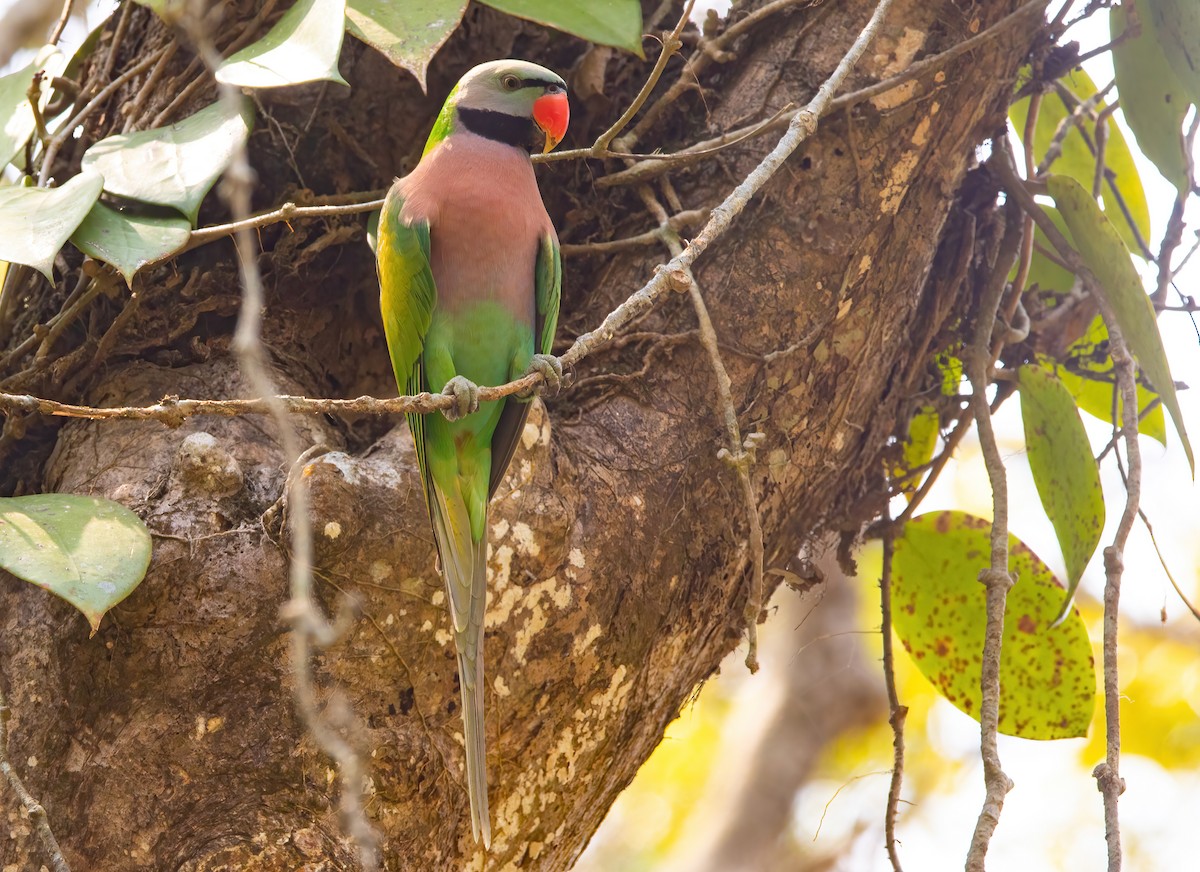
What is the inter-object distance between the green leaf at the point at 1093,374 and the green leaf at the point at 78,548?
2.31m

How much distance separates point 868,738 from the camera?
4.82 m

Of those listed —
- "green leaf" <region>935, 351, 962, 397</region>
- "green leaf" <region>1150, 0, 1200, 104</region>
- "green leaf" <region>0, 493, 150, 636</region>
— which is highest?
"green leaf" <region>1150, 0, 1200, 104</region>

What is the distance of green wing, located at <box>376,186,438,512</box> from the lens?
6.70 feet

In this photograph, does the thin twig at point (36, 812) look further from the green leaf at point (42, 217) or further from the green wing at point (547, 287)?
the green wing at point (547, 287)

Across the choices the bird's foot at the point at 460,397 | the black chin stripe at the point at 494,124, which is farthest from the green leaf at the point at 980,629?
the black chin stripe at the point at 494,124

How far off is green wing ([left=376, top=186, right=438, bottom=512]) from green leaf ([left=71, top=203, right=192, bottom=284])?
1.21ft

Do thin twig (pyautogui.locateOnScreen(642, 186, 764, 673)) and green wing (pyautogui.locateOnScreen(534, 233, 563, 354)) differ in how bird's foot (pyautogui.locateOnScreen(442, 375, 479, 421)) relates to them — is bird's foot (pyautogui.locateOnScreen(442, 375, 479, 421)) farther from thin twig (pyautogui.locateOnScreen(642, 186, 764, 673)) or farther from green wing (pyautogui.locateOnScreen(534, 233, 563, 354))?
thin twig (pyautogui.locateOnScreen(642, 186, 764, 673))

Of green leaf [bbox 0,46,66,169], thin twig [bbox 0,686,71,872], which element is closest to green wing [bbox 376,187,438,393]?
green leaf [bbox 0,46,66,169]

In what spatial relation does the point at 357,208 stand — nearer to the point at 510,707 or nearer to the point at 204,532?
the point at 204,532

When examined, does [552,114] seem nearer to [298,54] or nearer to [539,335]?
[539,335]

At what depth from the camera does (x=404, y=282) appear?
2.06 m

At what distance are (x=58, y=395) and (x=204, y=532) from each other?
61 cm

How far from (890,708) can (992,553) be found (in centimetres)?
46

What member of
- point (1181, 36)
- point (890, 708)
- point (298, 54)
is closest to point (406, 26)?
point (298, 54)
